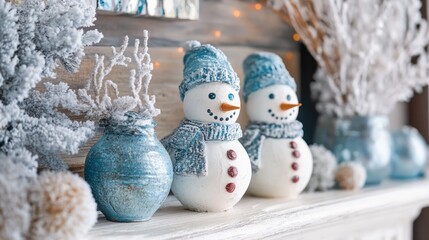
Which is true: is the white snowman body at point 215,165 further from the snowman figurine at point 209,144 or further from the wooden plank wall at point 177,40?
the wooden plank wall at point 177,40

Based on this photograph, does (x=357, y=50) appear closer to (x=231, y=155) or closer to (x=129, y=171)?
(x=231, y=155)

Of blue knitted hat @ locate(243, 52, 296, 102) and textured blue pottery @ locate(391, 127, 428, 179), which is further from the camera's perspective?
textured blue pottery @ locate(391, 127, 428, 179)

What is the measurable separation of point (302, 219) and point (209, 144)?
23cm

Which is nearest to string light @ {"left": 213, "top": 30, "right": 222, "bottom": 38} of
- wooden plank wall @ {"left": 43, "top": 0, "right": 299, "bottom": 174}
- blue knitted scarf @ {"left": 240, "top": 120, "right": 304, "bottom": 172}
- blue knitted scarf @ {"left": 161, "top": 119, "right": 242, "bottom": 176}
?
wooden plank wall @ {"left": 43, "top": 0, "right": 299, "bottom": 174}

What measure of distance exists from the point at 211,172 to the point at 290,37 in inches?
24.4

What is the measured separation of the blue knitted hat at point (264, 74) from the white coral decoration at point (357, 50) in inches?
8.6

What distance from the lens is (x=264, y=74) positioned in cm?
124

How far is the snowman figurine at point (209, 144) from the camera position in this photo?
1069 millimetres

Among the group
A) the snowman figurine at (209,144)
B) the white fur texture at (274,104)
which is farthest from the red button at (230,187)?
the white fur texture at (274,104)

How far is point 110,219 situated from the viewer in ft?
3.33

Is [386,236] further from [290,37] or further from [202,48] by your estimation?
[202,48]

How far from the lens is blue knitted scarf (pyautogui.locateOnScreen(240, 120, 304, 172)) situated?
1.23m

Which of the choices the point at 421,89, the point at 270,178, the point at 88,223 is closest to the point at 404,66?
the point at 421,89

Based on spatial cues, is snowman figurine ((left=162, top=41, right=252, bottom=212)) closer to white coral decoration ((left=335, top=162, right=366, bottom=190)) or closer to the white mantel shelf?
the white mantel shelf
